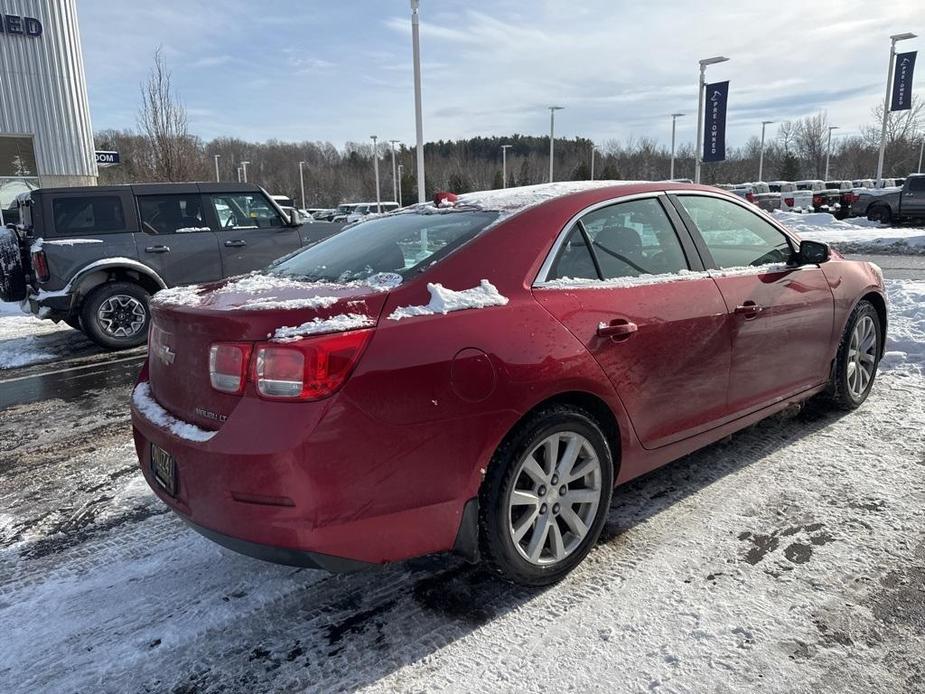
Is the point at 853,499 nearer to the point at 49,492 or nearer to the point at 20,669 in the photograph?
the point at 20,669

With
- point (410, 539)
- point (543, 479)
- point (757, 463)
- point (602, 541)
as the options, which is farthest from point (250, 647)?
point (757, 463)

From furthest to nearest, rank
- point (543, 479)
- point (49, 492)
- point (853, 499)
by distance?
point (49, 492) < point (853, 499) < point (543, 479)

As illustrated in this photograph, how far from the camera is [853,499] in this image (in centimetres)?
345

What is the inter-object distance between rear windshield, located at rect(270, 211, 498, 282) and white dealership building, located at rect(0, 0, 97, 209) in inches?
942

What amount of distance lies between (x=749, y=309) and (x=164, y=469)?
295cm

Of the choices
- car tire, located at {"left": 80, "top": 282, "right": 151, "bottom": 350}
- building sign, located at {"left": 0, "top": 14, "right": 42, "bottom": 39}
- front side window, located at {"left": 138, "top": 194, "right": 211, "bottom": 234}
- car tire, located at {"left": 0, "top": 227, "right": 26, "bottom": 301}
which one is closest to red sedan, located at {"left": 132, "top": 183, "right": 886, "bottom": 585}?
car tire, located at {"left": 80, "top": 282, "right": 151, "bottom": 350}

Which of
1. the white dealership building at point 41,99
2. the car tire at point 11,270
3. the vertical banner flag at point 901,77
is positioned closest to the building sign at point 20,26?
the white dealership building at point 41,99

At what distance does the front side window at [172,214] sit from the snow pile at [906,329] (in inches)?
318

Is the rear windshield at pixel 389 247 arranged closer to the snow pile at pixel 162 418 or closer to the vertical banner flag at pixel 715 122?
the snow pile at pixel 162 418

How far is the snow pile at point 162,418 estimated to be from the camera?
95.9 inches

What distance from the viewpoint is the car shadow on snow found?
2.34 m

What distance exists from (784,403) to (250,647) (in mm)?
3198

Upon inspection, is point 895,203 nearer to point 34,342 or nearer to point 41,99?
point 34,342

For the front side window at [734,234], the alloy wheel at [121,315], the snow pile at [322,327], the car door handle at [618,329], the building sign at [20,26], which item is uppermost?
the building sign at [20,26]
